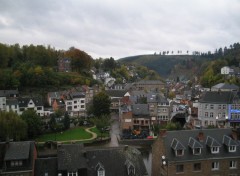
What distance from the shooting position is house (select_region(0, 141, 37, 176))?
25.9m

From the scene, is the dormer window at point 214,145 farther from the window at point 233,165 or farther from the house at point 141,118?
the house at point 141,118

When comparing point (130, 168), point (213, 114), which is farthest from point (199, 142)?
point (213, 114)

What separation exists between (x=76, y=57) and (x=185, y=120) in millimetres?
61189

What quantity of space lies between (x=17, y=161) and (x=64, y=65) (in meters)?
80.3

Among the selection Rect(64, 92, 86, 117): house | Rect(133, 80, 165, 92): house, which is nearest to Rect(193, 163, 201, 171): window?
Rect(64, 92, 86, 117): house

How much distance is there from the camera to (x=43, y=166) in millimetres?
26375

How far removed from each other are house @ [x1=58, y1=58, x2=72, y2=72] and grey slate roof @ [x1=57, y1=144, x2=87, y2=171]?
3134 inches

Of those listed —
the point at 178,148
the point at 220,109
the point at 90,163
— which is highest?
the point at 220,109

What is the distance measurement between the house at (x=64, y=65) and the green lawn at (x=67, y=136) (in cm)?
4938

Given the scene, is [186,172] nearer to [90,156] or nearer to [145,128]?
[90,156]

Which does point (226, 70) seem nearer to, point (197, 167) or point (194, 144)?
point (194, 144)

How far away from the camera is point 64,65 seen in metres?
104

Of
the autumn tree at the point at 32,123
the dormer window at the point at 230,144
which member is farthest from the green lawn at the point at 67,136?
the dormer window at the point at 230,144

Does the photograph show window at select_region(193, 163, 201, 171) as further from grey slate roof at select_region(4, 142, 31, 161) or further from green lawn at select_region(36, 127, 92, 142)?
green lawn at select_region(36, 127, 92, 142)
